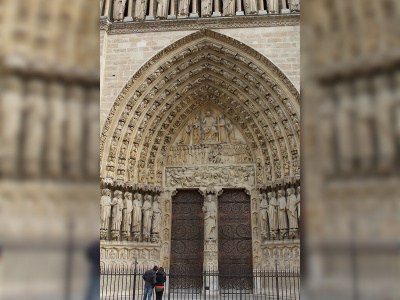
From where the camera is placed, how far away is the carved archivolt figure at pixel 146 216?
394 inches

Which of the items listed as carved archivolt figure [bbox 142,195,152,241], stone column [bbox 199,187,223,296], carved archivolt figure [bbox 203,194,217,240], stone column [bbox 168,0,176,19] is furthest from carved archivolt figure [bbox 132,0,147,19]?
carved archivolt figure [bbox 203,194,217,240]

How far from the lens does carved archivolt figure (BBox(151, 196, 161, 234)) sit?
33.7 feet

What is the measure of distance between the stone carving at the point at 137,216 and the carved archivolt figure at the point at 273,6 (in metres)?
6.65

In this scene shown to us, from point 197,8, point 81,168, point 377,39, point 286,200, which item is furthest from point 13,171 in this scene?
point 197,8

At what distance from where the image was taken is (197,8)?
11.2m

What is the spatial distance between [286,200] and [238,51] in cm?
454

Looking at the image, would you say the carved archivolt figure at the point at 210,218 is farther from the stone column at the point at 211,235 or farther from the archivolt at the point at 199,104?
the archivolt at the point at 199,104

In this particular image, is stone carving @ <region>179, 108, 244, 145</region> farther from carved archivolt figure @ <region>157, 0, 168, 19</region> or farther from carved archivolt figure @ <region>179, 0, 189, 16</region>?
carved archivolt figure @ <region>157, 0, 168, 19</region>

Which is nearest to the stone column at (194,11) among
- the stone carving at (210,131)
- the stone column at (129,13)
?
the stone column at (129,13)

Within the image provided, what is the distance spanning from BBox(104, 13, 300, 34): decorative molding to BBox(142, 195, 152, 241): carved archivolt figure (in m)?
5.09

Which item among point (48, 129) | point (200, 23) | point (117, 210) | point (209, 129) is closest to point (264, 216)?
point (209, 129)

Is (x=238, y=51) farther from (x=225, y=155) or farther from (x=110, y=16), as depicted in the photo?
(x=110, y=16)

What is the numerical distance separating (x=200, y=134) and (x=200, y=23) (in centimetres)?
341

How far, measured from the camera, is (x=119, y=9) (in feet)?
35.9
